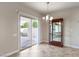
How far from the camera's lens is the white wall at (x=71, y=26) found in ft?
18.9

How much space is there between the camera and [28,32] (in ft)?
20.3

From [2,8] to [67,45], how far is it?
157 inches

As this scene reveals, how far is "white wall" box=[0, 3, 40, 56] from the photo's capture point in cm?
382

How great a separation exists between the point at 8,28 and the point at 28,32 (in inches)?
85.1

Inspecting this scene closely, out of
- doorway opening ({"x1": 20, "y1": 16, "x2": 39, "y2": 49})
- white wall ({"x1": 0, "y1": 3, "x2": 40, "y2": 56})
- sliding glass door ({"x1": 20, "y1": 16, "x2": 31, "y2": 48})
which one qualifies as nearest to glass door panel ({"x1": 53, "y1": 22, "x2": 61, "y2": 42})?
doorway opening ({"x1": 20, "y1": 16, "x2": 39, "y2": 49})

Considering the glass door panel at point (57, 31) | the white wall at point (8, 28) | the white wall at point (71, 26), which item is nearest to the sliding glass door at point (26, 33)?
the white wall at point (8, 28)

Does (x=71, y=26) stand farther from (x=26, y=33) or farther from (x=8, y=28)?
(x=8, y=28)

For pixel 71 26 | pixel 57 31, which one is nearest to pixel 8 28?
pixel 57 31

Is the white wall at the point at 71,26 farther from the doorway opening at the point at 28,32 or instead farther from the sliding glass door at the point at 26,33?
the sliding glass door at the point at 26,33

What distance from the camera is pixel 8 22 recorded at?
4105 millimetres

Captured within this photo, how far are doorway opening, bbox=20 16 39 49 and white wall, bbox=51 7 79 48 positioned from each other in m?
1.68

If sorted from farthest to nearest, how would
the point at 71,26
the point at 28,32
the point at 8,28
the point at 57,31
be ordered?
the point at 57,31 → the point at 28,32 → the point at 71,26 → the point at 8,28

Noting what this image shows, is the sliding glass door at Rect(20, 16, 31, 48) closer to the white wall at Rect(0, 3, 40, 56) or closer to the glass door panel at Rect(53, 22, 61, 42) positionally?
the white wall at Rect(0, 3, 40, 56)

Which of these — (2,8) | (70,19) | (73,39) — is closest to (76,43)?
(73,39)
